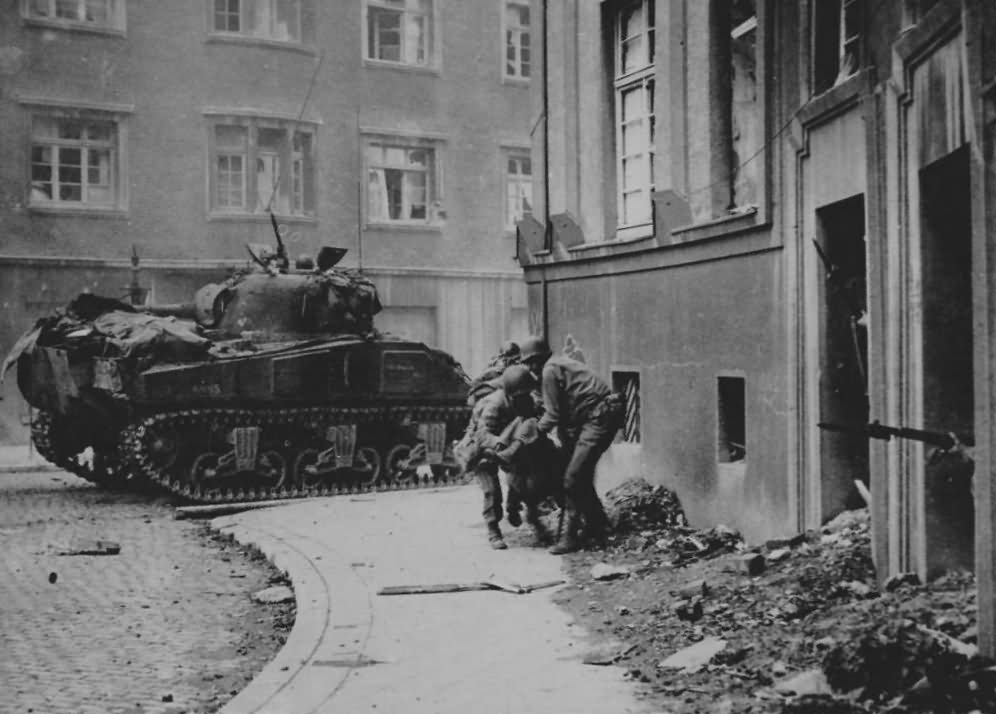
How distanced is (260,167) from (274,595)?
59.4 ft

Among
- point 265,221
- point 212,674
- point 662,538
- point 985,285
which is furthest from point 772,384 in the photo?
point 265,221

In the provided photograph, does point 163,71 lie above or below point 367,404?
above

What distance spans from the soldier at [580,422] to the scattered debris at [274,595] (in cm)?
242

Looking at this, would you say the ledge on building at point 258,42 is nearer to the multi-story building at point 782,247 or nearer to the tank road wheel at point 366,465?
the tank road wheel at point 366,465

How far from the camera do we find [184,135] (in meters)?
25.5

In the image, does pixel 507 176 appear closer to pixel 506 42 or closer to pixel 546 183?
pixel 506 42

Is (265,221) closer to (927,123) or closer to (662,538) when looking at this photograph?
(662,538)

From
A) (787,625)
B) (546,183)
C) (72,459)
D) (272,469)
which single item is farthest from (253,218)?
(787,625)

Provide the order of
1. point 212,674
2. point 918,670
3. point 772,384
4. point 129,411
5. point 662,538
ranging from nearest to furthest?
point 918,670
point 212,674
point 772,384
point 662,538
point 129,411

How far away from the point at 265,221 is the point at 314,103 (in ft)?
9.61

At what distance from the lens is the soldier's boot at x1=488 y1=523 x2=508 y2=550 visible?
11.0 meters

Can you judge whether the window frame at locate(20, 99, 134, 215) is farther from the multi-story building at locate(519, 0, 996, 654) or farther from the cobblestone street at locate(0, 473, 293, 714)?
the multi-story building at locate(519, 0, 996, 654)

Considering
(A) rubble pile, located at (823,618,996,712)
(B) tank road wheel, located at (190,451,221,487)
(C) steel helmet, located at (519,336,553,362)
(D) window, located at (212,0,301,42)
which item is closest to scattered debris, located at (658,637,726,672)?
(A) rubble pile, located at (823,618,996,712)

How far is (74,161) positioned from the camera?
81.0 feet
